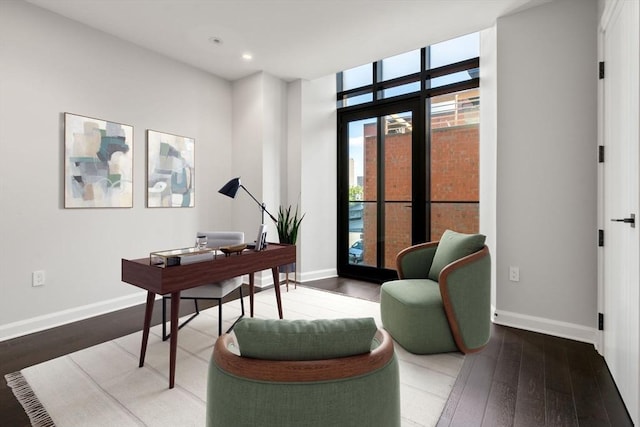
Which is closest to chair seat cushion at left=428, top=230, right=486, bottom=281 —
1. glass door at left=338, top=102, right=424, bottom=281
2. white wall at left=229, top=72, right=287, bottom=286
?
glass door at left=338, top=102, right=424, bottom=281

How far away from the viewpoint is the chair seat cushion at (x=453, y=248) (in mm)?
2309

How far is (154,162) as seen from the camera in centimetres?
349

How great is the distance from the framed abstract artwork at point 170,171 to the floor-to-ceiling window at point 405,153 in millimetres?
2051

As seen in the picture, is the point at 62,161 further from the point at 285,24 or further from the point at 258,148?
the point at 285,24

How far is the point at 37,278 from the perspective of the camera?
264 cm

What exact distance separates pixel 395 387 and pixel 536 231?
2282 millimetres

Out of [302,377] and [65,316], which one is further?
[65,316]

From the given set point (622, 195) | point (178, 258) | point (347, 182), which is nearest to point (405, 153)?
point (347, 182)

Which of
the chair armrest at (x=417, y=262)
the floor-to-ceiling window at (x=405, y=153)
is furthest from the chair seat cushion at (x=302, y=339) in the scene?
the floor-to-ceiling window at (x=405, y=153)

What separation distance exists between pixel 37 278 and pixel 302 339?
9.65 ft

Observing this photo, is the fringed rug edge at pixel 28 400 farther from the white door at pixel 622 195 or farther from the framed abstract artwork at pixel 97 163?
the white door at pixel 622 195

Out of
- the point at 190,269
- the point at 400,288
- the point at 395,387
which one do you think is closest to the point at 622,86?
the point at 400,288

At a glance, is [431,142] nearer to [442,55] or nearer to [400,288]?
[442,55]

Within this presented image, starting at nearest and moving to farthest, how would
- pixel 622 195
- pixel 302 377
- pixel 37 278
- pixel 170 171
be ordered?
pixel 302 377, pixel 622 195, pixel 37 278, pixel 170 171
